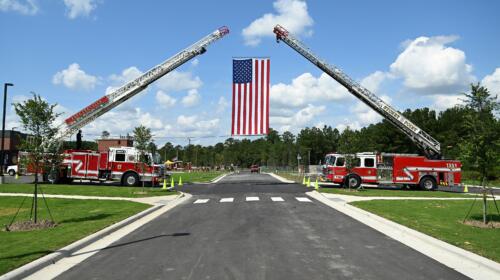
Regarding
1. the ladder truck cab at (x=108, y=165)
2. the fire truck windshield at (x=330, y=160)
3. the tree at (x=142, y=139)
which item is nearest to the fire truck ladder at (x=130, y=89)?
the ladder truck cab at (x=108, y=165)

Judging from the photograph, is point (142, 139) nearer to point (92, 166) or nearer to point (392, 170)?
point (92, 166)

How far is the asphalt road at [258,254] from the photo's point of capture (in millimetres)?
7402

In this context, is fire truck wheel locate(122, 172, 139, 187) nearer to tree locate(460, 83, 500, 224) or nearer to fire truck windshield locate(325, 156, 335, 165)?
fire truck windshield locate(325, 156, 335, 165)

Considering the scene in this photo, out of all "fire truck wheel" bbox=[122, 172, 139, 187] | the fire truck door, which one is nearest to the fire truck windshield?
"fire truck wheel" bbox=[122, 172, 139, 187]

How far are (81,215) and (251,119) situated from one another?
61.2 feet

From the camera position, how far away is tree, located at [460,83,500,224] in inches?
518

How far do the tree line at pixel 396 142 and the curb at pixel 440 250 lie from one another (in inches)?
135

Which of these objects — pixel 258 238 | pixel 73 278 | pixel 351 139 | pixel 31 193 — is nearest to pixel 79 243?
pixel 73 278

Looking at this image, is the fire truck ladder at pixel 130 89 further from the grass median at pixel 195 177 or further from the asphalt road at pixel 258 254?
the asphalt road at pixel 258 254

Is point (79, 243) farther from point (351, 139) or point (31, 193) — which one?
point (351, 139)

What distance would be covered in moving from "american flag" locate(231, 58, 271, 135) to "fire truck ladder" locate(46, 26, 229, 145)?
4867mm

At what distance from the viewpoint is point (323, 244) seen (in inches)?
396

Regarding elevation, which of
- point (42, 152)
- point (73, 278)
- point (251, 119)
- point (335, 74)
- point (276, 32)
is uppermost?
point (276, 32)

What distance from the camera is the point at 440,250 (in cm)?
955
